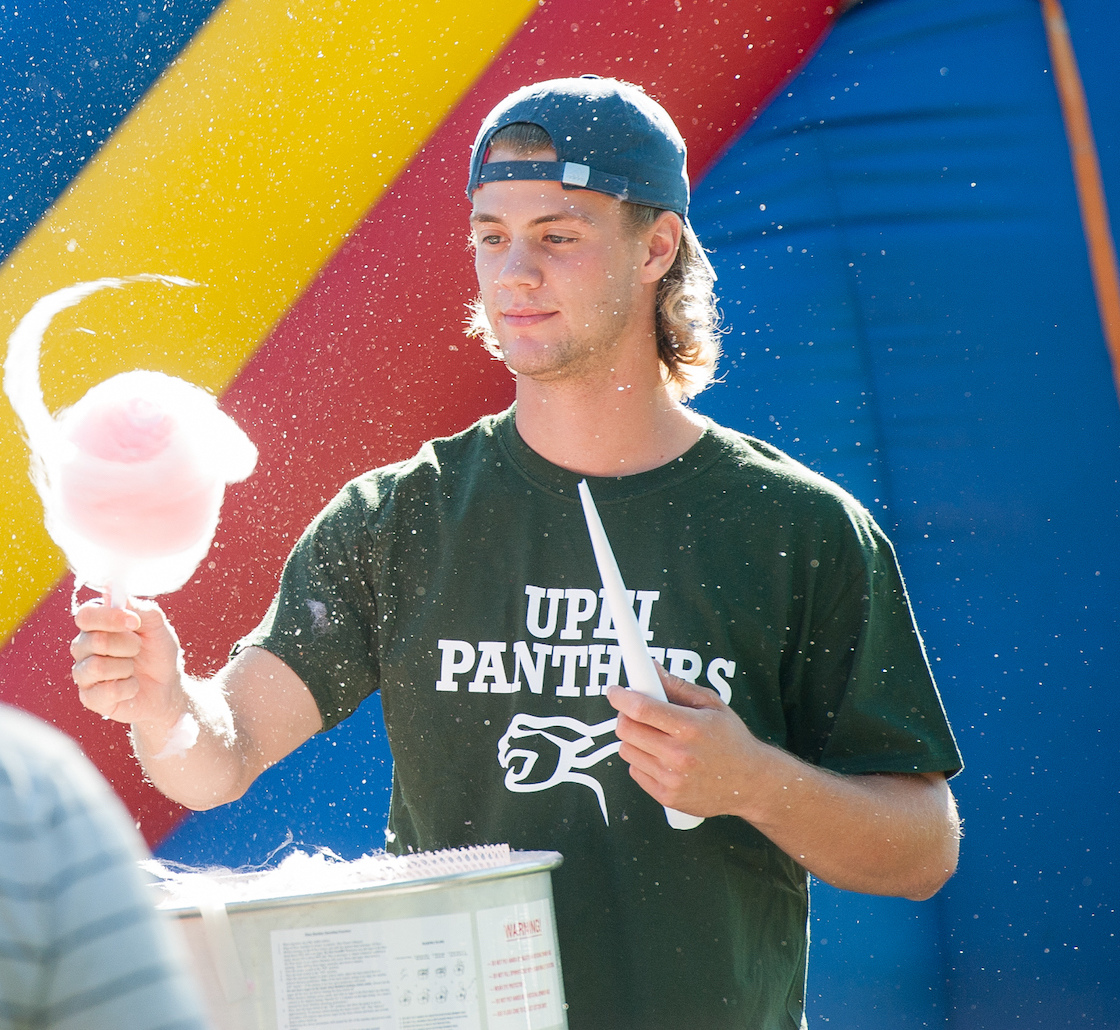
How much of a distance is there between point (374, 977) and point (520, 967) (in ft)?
0.42

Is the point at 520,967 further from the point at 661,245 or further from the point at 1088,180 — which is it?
the point at 1088,180

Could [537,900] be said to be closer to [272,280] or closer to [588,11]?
[272,280]

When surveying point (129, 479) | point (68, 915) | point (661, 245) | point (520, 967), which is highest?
point (661, 245)

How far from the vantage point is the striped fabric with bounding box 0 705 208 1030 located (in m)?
0.44

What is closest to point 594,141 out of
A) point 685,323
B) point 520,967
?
point 685,323

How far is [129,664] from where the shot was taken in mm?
1383

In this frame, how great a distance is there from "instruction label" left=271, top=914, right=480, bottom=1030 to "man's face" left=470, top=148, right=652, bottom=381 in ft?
2.80

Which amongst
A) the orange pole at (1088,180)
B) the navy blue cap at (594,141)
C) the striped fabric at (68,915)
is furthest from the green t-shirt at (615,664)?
the striped fabric at (68,915)

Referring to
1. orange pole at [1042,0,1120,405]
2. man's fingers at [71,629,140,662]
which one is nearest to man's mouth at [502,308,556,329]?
man's fingers at [71,629,140,662]

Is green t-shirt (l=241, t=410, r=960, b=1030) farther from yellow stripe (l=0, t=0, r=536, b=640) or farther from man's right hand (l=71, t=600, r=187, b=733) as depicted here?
yellow stripe (l=0, t=0, r=536, b=640)

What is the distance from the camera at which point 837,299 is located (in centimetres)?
231

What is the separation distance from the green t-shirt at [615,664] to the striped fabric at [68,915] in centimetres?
110

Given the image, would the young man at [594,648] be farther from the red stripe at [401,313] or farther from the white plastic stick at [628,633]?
the red stripe at [401,313]

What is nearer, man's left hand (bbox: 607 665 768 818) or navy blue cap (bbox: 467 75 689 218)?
man's left hand (bbox: 607 665 768 818)
